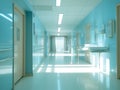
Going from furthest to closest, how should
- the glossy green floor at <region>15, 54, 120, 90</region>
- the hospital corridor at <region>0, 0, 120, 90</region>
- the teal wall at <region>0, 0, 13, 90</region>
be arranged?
the glossy green floor at <region>15, 54, 120, 90</region> < the hospital corridor at <region>0, 0, 120, 90</region> < the teal wall at <region>0, 0, 13, 90</region>

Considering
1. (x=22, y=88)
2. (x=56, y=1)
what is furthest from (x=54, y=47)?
(x=22, y=88)

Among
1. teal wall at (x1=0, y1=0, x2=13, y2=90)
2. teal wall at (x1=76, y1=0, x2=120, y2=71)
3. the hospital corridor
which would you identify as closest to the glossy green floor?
the hospital corridor

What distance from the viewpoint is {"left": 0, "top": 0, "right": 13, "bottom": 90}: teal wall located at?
3617mm

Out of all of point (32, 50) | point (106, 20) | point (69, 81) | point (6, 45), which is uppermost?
point (106, 20)

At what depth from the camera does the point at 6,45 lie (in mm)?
3912

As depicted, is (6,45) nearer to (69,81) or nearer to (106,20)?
(69,81)

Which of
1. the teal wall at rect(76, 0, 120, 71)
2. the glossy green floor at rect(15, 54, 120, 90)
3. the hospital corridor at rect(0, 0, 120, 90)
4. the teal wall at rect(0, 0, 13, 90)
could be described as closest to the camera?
the teal wall at rect(0, 0, 13, 90)

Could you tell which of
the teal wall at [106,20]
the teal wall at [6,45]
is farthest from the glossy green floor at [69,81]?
the teal wall at [6,45]

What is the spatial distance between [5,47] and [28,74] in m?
3.38

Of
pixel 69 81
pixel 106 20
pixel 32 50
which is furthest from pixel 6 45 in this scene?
pixel 106 20

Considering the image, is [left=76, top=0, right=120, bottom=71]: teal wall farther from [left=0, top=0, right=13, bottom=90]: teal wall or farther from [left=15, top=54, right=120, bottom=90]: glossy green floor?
[left=0, top=0, right=13, bottom=90]: teal wall

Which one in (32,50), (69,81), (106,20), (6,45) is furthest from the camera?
(106,20)

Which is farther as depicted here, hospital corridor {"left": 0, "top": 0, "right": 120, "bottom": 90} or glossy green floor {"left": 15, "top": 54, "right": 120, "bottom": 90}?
glossy green floor {"left": 15, "top": 54, "right": 120, "bottom": 90}

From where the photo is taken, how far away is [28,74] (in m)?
7.04
